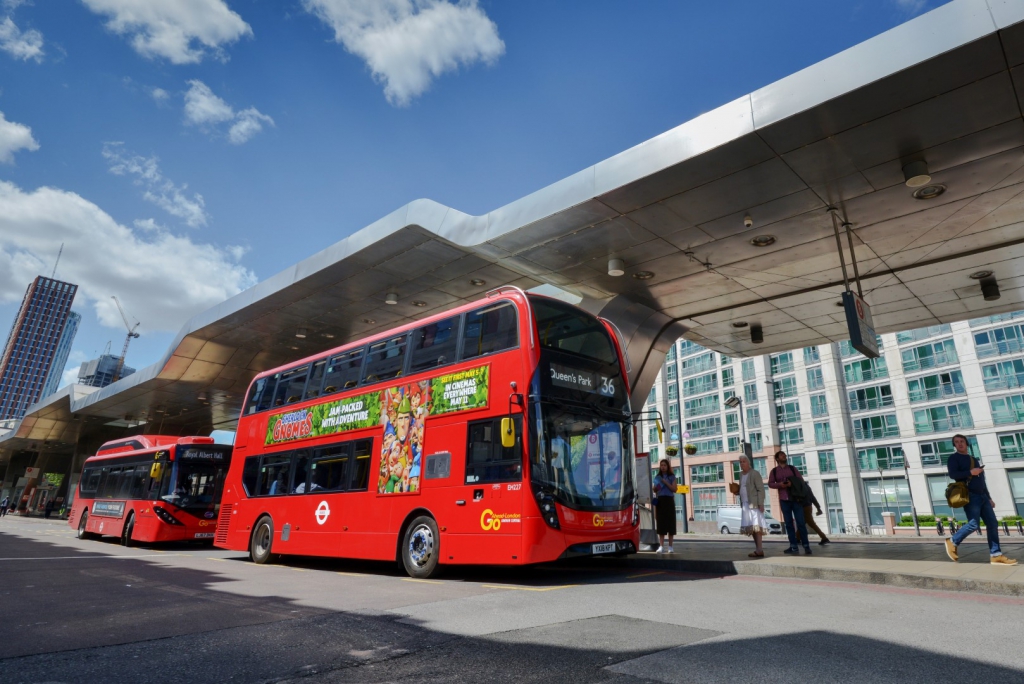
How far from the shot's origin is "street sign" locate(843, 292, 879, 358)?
1025 cm

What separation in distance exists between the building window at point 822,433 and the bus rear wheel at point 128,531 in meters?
52.4

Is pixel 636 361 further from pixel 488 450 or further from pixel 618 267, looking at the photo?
pixel 488 450

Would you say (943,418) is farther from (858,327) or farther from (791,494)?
(791,494)

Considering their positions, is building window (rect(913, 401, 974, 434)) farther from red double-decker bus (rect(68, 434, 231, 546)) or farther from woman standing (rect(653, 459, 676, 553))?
red double-decker bus (rect(68, 434, 231, 546))

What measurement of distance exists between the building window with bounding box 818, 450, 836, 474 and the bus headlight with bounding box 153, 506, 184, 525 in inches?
2028

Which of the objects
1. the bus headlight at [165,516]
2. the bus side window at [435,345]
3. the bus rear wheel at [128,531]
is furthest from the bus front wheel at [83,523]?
the bus side window at [435,345]

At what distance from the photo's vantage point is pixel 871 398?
2024 inches

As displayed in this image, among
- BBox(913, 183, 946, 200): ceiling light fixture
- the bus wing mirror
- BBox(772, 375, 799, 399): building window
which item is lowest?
the bus wing mirror

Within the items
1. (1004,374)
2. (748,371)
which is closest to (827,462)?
(748,371)

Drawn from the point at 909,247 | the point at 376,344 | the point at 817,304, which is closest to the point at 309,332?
the point at 376,344

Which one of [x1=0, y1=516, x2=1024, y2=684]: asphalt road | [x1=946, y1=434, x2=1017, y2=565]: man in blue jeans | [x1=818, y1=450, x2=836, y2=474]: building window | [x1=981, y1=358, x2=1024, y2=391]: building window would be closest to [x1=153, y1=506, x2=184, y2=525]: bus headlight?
[x1=0, y1=516, x2=1024, y2=684]: asphalt road

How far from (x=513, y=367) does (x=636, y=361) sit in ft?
26.0

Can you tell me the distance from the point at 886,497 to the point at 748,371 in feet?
52.6

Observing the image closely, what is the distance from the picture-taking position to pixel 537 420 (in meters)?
8.05
